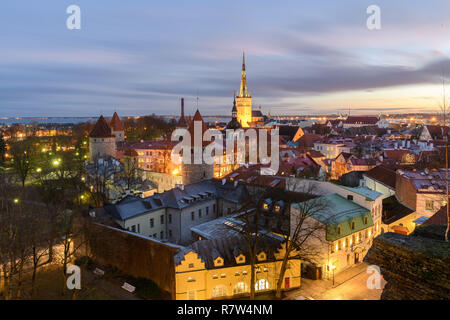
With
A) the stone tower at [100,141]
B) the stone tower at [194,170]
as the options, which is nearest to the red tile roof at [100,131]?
the stone tower at [100,141]

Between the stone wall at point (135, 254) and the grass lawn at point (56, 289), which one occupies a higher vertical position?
the stone wall at point (135, 254)

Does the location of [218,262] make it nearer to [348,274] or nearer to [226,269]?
[226,269]

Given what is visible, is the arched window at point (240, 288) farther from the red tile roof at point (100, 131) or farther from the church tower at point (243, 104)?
the church tower at point (243, 104)

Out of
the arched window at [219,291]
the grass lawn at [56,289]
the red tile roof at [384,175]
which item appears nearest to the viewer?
the grass lawn at [56,289]

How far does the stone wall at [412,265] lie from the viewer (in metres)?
5.63

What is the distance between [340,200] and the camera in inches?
838

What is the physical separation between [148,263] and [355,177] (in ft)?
72.2

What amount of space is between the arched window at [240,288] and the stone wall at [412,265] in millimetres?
10991

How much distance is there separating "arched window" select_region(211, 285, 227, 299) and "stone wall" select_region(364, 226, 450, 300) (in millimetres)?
10883

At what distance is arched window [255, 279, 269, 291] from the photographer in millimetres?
17047

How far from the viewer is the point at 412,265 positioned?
5.96m

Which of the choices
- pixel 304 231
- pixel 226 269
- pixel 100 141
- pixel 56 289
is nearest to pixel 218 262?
pixel 226 269

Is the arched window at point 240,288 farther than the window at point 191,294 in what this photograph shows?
Yes

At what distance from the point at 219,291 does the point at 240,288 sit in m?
1.12
